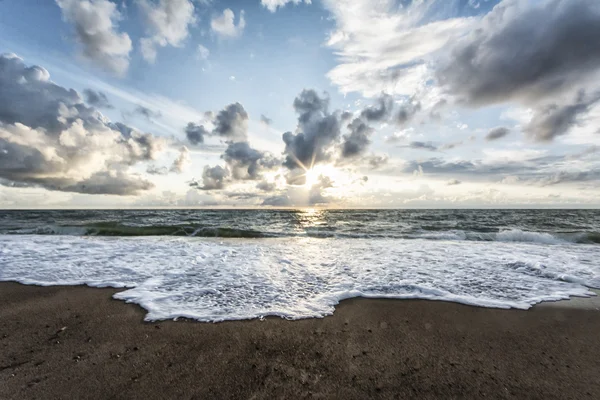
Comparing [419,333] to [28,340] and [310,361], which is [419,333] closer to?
[310,361]

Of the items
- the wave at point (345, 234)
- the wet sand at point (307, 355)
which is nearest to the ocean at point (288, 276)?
the wet sand at point (307, 355)

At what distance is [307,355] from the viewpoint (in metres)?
3.08

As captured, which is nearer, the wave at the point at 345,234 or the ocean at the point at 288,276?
the ocean at the point at 288,276

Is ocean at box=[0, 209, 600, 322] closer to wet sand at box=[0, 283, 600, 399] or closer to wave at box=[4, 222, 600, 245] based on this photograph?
wet sand at box=[0, 283, 600, 399]

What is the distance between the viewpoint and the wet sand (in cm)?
256

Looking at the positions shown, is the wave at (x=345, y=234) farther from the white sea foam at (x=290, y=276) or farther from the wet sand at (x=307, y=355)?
the wet sand at (x=307, y=355)

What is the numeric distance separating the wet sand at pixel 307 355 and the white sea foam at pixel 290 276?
54 cm

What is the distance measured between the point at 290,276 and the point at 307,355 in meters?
3.41

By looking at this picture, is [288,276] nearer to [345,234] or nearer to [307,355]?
[307,355]

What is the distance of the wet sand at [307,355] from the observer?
2.56m

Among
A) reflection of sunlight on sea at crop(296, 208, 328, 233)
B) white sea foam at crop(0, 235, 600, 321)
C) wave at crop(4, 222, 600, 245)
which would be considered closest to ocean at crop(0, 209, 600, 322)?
white sea foam at crop(0, 235, 600, 321)

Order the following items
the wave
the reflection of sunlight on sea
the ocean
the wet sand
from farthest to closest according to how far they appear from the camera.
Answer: the reflection of sunlight on sea
the wave
the ocean
the wet sand

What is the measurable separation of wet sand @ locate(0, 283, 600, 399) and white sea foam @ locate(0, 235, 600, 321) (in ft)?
1.76

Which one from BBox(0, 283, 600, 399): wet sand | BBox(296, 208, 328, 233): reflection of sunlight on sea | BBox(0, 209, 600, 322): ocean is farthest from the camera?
BBox(296, 208, 328, 233): reflection of sunlight on sea
